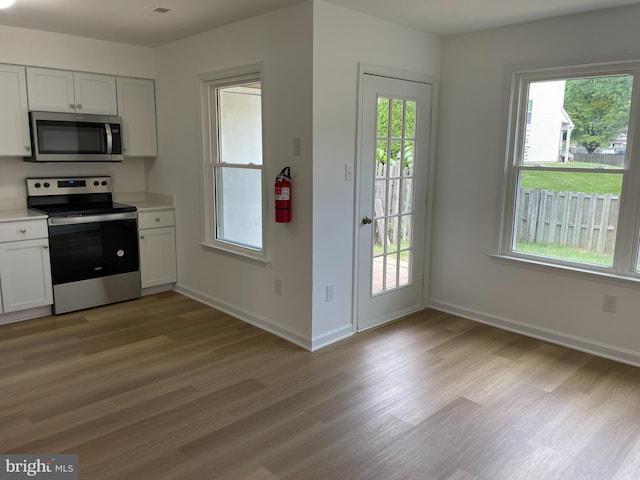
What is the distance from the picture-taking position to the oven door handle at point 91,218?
409 centimetres

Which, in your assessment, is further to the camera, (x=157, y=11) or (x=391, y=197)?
(x=391, y=197)

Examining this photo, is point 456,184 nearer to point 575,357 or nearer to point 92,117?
point 575,357

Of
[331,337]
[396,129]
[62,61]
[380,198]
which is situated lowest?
[331,337]

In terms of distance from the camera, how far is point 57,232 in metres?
4.11

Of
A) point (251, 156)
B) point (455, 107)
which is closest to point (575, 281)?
point (455, 107)

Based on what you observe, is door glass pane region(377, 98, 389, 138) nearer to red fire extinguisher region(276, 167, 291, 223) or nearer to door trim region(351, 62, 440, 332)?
door trim region(351, 62, 440, 332)

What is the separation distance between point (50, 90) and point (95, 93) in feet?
1.22

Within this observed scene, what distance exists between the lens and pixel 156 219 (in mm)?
4723

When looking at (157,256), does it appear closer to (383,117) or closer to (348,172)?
(348,172)

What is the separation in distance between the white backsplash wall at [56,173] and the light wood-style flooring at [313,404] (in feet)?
4.13

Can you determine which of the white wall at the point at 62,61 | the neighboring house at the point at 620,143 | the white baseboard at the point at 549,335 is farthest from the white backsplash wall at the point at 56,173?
the neighboring house at the point at 620,143

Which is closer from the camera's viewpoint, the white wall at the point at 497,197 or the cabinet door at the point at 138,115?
the white wall at the point at 497,197

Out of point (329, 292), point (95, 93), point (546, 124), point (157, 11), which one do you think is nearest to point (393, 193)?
point (329, 292)

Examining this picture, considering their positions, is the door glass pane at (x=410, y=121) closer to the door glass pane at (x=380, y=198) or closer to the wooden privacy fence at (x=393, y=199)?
the wooden privacy fence at (x=393, y=199)
